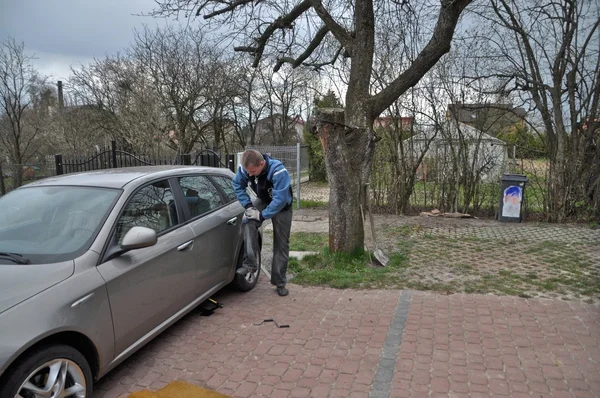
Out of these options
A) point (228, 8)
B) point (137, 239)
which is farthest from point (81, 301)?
point (228, 8)

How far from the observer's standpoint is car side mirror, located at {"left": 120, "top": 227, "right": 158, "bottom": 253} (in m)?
3.19

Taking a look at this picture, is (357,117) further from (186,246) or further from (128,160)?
(128,160)

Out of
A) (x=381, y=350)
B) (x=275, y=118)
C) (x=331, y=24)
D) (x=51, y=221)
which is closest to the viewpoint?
(x=51, y=221)

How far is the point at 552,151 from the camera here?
10.0 m

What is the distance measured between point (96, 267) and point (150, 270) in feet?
1.72

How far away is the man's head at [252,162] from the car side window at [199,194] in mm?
495

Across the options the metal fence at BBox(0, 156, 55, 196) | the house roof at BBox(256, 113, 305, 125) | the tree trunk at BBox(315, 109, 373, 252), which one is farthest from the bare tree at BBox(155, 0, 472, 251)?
the house roof at BBox(256, 113, 305, 125)

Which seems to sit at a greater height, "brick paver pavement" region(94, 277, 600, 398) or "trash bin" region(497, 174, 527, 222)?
"trash bin" region(497, 174, 527, 222)

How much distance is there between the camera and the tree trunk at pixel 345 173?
6.20 m

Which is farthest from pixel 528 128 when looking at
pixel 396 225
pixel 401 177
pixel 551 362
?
pixel 551 362

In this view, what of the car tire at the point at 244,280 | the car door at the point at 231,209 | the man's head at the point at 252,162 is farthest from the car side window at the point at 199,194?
the car tire at the point at 244,280

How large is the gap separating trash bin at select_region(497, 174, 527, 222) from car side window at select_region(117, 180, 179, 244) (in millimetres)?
8470

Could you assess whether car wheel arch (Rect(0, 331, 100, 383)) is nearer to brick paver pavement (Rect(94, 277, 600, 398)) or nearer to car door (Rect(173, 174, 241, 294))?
brick paver pavement (Rect(94, 277, 600, 398))

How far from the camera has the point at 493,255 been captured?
684 centimetres
